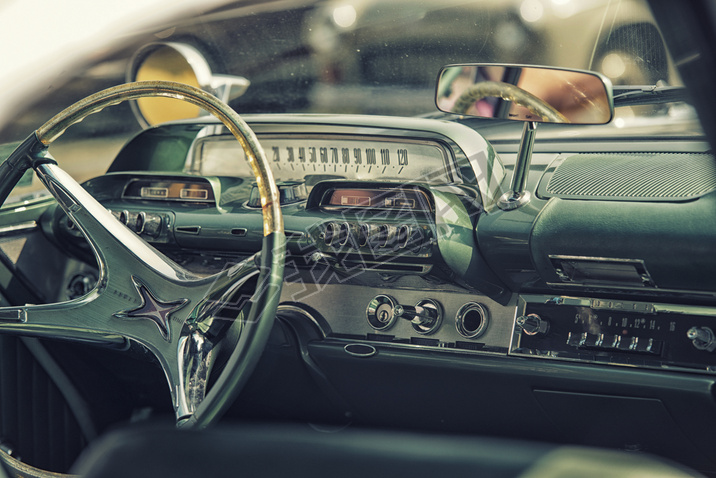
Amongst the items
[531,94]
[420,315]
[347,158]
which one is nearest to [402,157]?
[347,158]

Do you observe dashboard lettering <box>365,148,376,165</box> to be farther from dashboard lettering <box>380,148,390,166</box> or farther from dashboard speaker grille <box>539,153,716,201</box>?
dashboard speaker grille <box>539,153,716,201</box>

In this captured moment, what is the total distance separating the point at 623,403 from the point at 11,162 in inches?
57.2

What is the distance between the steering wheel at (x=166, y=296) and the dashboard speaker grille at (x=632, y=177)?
77 cm

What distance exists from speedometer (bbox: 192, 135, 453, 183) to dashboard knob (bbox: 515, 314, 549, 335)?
0.39 metres

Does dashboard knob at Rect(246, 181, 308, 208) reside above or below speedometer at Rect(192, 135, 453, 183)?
below

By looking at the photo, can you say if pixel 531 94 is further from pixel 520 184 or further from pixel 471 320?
pixel 471 320

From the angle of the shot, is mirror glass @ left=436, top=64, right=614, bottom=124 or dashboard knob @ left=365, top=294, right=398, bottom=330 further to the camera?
dashboard knob @ left=365, top=294, right=398, bottom=330

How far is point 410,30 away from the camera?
91.6 inches

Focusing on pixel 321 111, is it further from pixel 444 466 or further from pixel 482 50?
pixel 444 466

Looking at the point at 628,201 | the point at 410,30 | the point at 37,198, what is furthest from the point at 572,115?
the point at 37,198

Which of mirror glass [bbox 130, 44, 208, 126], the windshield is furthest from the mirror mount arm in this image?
mirror glass [bbox 130, 44, 208, 126]

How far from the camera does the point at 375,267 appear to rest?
194 cm

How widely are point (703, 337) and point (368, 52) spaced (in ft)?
4.12

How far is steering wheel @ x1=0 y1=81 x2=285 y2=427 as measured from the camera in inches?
55.3
